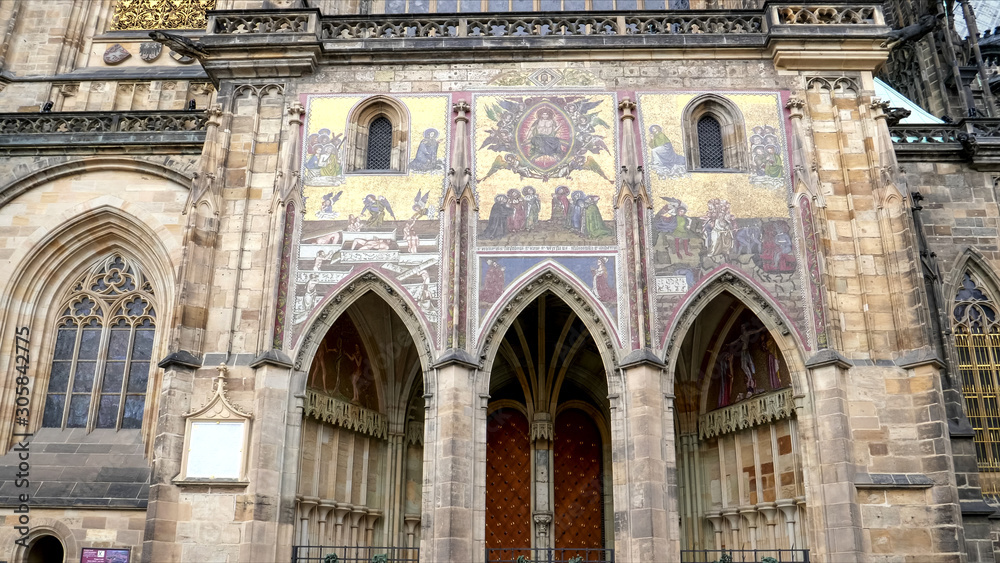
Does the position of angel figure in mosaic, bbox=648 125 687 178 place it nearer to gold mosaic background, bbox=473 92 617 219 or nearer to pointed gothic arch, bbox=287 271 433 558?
gold mosaic background, bbox=473 92 617 219

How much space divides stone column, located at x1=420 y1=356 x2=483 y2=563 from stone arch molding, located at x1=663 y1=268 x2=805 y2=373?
9.48ft

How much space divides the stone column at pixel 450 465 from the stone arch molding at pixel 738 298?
2891mm

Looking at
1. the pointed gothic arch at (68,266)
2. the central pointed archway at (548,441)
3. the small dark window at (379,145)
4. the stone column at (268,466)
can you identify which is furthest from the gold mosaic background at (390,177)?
the pointed gothic arch at (68,266)

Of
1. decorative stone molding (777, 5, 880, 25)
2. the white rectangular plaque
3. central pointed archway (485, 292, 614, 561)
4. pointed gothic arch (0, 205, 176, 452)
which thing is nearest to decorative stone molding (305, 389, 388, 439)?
the white rectangular plaque

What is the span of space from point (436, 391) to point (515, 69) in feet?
18.2

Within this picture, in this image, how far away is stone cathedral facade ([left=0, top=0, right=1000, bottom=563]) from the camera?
1247 centimetres

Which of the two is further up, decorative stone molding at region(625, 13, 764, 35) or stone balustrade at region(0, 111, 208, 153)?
decorative stone molding at region(625, 13, 764, 35)

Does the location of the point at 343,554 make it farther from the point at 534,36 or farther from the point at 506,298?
the point at 534,36

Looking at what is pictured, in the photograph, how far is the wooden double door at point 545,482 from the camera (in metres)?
15.6

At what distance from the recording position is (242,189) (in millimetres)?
14078

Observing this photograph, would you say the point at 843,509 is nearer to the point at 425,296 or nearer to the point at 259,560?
the point at 425,296

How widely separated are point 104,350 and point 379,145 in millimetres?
6208

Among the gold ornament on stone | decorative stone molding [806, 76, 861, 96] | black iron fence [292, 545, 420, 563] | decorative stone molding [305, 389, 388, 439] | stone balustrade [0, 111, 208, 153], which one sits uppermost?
the gold ornament on stone

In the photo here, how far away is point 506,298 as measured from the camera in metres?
13.2
